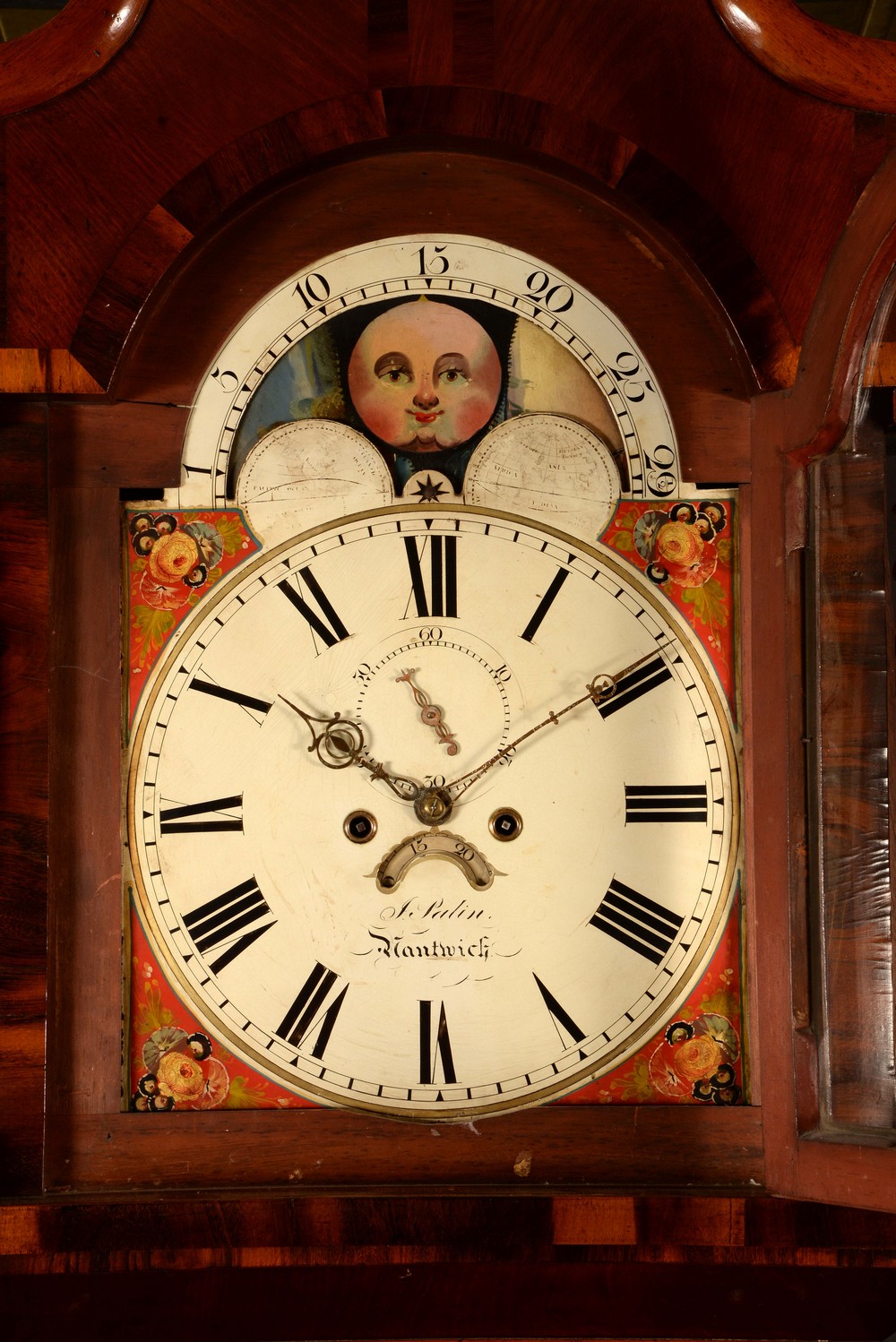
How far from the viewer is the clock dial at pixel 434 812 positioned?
1.31 m

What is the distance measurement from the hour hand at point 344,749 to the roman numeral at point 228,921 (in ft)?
0.54

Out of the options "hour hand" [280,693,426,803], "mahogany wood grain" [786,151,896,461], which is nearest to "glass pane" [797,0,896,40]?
"mahogany wood grain" [786,151,896,461]

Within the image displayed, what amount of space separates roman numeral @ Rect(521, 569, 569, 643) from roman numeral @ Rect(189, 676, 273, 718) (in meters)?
0.29

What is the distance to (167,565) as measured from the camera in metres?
1.34

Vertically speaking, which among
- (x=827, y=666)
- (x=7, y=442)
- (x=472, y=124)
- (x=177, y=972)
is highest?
(x=472, y=124)

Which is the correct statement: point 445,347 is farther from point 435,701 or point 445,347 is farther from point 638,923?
point 638,923

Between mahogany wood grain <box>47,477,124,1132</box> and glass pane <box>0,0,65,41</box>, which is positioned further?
glass pane <box>0,0,65,41</box>

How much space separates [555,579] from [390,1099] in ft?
1.91

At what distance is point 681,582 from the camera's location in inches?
53.2

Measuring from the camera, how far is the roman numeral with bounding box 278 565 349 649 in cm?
134

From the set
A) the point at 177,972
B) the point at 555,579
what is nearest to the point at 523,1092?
the point at 177,972

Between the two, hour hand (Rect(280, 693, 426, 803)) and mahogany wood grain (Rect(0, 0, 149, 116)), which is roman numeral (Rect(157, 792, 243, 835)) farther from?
mahogany wood grain (Rect(0, 0, 149, 116))

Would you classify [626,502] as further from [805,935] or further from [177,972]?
[177,972]

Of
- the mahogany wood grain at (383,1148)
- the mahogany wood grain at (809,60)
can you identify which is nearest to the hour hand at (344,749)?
the mahogany wood grain at (383,1148)
